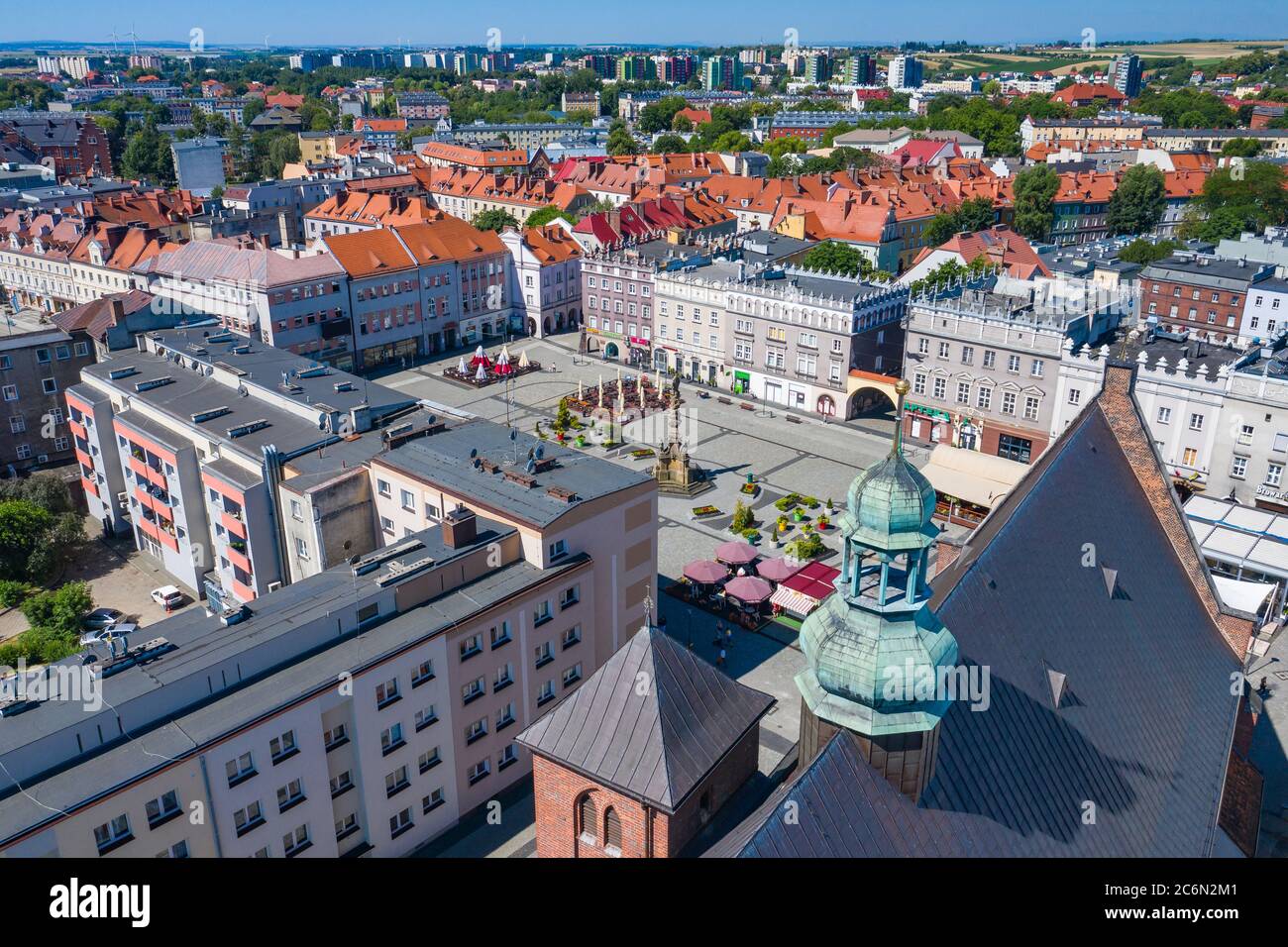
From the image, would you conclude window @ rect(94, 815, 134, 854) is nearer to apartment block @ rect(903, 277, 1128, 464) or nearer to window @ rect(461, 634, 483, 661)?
window @ rect(461, 634, 483, 661)

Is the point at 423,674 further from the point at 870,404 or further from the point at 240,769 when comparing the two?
the point at 870,404

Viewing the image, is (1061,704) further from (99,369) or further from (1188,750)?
(99,369)

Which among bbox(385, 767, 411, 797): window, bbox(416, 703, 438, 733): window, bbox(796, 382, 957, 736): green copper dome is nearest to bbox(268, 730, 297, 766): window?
bbox(385, 767, 411, 797): window

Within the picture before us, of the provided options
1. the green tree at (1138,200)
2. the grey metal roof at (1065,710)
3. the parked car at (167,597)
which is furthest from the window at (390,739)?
the green tree at (1138,200)

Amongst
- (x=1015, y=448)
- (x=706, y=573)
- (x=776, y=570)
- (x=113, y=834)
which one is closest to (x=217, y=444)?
(x=113, y=834)

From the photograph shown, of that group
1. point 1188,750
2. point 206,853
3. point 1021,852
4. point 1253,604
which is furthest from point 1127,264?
point 206,853

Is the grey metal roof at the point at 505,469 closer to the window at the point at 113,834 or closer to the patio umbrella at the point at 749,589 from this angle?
the patio umbrella at the point at 749,589
